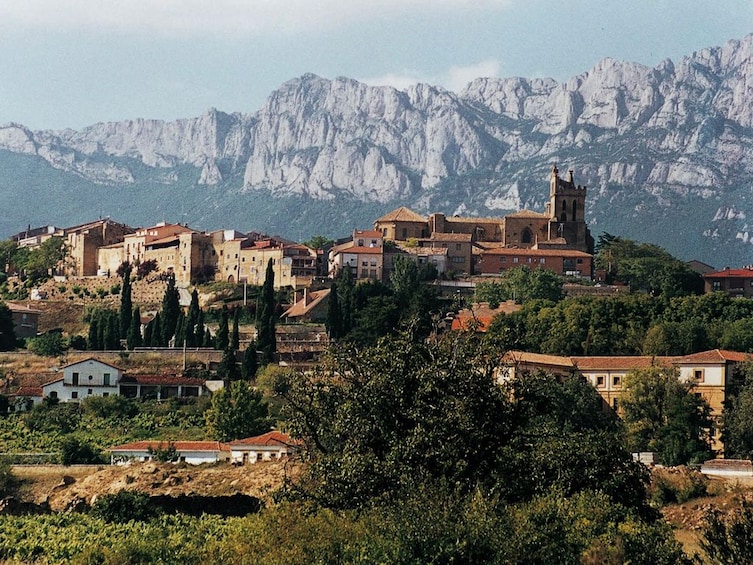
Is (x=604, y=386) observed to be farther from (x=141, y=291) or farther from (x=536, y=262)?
(x=141, y=291)

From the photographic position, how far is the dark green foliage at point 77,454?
65.9 m

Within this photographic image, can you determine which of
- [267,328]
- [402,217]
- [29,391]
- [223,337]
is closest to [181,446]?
[29,391]

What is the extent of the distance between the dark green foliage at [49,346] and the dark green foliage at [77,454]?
2722 cm

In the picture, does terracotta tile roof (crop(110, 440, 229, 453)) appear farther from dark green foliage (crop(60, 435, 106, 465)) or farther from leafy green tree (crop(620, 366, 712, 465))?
leafy green tree (crop(620, 366, 712, 465))

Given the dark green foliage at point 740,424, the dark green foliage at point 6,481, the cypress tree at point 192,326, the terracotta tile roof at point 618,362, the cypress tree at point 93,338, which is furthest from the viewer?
the cypress tree at point 93,338

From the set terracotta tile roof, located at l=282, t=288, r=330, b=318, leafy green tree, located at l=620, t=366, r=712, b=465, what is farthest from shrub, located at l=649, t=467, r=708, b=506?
terracotta tile roof, located at l=282, t=288, r=330, b=318

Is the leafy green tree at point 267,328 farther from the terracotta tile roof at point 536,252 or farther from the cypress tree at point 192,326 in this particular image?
the terracotta tile roof at point 536,252

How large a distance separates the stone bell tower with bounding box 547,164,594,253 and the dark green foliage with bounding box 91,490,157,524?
259 ft

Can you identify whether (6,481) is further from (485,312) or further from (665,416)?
(485,312)

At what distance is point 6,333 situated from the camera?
101 meters

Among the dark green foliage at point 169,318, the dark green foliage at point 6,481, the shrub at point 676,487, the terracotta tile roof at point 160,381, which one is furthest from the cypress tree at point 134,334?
the shrub at point 676,487

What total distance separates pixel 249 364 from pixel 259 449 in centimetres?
2140

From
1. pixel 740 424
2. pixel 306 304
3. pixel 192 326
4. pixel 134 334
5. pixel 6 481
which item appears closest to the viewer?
pixel 6 481

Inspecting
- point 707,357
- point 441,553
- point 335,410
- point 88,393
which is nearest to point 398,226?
point 88,393
